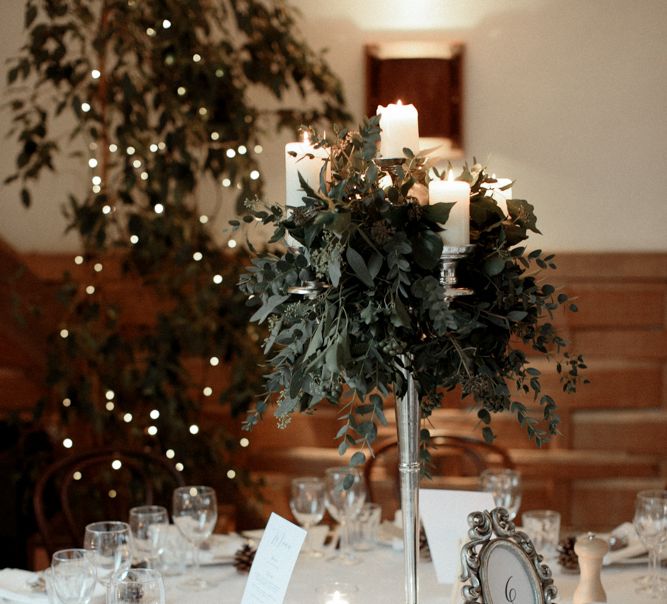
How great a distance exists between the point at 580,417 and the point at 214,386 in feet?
4.59

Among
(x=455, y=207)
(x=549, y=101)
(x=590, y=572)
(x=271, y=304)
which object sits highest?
(x=549, y=101)

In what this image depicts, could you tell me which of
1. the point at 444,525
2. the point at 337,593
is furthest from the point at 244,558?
the point at 444,525

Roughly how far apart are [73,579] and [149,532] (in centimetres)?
38

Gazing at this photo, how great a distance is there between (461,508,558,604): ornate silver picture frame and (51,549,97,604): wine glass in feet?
2.20

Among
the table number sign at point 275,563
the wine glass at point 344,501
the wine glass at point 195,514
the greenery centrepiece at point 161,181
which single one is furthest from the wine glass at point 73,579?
the greenery centrepiece at point 161,181

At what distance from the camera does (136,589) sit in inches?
64.9

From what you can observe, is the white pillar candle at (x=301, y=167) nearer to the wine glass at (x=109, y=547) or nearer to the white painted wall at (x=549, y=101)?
the wine glass at (x=109, y=547)

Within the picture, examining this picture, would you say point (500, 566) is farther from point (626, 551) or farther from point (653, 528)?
point (626, 551)

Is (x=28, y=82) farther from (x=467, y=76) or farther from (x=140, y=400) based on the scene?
(x=467, y=76)

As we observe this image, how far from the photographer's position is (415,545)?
1.72 metres

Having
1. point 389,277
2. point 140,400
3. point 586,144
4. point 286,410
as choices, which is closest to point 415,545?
point 286,410

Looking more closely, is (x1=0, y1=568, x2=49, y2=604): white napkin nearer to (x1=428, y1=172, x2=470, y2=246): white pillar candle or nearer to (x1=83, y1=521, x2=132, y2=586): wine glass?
(x1=83, y1=521, x2=132, y2=586): wine glass

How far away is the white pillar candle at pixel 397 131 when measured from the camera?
1.61 metres

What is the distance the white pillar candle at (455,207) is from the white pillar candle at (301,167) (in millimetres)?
196
